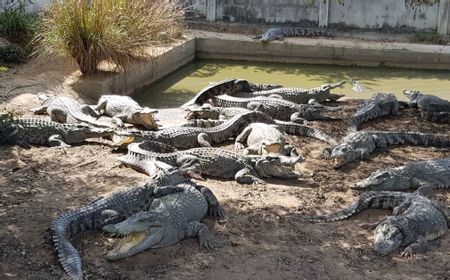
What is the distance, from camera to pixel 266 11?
51.4 feet

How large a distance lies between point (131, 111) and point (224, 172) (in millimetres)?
2188

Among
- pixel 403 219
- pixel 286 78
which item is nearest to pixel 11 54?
pixel 286 78

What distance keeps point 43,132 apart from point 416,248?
4349 millimetres

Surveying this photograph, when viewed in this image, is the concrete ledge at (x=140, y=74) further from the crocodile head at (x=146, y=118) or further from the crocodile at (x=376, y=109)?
the crocodile at (x=376, y=109)

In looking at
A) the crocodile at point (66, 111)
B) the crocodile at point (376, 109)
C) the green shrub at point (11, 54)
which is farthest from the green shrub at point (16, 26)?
the crocodile at point (376, 109)

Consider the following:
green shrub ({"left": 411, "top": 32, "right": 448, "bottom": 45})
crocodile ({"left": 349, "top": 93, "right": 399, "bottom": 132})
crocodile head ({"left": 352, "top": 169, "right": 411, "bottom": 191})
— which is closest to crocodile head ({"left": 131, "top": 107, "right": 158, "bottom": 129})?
crocodile ({"left": 349, "top": 93, "right": 399, "bottom": 132})

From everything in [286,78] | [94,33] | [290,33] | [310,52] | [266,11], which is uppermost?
[94,33]

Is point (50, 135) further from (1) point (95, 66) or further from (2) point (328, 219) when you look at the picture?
(2) point (328, 219)

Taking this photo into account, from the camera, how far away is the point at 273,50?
45.0 feet

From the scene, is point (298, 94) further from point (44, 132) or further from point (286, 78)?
point (44, 132)

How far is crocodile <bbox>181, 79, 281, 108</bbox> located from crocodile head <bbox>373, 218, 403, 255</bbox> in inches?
184

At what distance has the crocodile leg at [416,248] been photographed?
487cm

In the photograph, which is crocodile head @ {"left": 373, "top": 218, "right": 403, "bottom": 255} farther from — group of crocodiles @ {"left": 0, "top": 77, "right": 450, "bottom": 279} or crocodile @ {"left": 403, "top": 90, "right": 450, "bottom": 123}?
crocodile @ {"left": 403, "top": 90, "right": 450, "bottom": 123}

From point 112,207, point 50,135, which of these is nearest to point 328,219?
point 112,207
